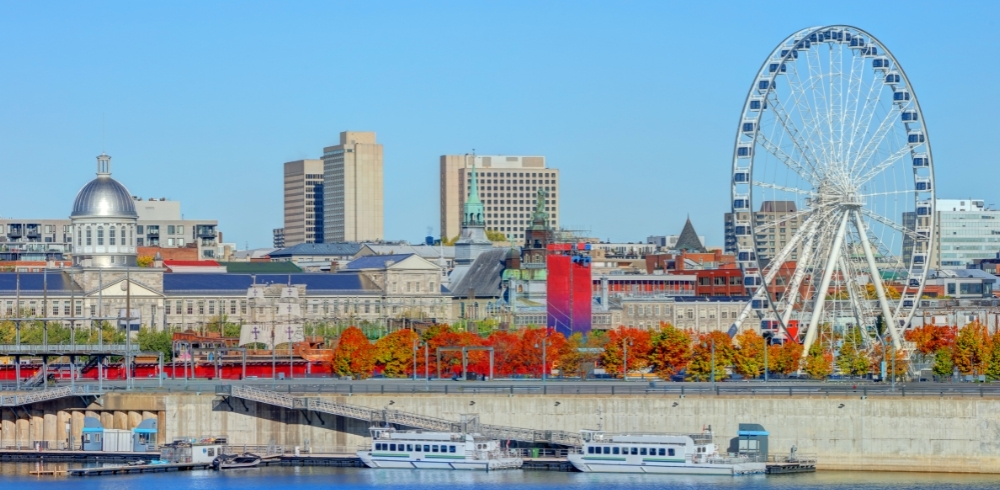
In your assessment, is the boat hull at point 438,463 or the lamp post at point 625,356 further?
the lamp post at point 625,356

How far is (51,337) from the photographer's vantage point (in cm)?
17475

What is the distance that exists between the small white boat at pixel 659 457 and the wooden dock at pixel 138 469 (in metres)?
20.4

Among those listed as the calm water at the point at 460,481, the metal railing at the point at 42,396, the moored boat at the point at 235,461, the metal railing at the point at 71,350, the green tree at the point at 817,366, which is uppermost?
the metal railing at the point at 71,350

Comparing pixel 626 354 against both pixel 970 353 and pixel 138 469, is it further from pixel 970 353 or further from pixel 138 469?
pixel 138 469

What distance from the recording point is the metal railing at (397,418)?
117 metres

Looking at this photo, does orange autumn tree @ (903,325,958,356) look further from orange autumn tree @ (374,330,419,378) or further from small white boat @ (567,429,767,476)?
small white boat @ (567,429,767,476)

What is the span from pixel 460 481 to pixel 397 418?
28.1 feet

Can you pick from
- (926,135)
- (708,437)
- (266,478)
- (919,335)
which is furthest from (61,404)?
(919,335)

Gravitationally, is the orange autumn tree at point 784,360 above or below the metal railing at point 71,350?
below

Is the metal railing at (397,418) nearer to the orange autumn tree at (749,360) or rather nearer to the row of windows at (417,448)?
the row of windows at (417,448)

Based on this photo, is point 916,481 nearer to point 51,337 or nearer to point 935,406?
point 935,406

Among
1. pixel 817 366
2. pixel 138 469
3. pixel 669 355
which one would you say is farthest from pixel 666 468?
pixel 669 355

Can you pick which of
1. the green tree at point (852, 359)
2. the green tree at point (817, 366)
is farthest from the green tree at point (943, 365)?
the green tree at point (817, 366)

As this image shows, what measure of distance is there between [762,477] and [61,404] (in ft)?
134
